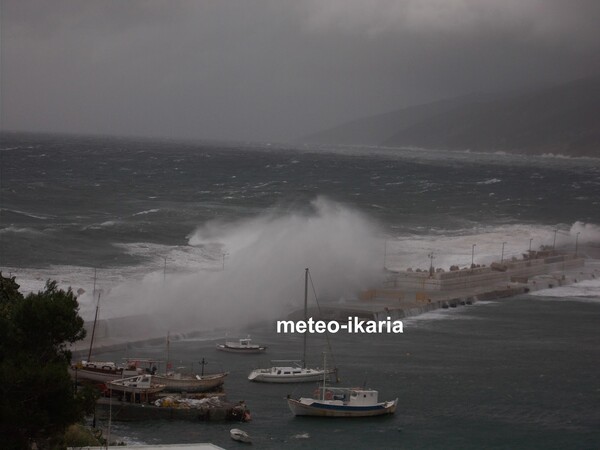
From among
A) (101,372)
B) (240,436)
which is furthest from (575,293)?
(240,436)

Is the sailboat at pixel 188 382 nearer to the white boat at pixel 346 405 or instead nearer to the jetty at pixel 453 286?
the white boat at pixel 346 405

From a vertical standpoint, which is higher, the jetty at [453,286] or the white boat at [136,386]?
the jetty at [453,286]

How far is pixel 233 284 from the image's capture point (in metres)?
44.7

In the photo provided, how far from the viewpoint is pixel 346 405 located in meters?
26.8

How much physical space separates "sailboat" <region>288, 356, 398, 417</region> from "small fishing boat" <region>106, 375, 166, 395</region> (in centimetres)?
364

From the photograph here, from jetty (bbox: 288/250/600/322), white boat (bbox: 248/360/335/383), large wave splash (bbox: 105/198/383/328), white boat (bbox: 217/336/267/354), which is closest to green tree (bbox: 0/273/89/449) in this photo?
white boat (bbox: 248/360/335/383)

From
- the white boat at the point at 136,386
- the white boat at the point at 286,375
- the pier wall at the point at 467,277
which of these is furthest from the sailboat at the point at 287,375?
the pier wall at the point at 467,277

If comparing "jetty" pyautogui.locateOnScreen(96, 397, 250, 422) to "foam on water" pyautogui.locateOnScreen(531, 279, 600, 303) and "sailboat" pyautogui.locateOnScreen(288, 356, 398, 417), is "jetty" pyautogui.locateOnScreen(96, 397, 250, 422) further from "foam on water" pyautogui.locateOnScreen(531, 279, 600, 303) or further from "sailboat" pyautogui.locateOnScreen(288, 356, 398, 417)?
"foam on water" pyautogui.locateOnScreen(531, 279, 600, 303)

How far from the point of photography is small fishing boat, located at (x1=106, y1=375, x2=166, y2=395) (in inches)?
1070

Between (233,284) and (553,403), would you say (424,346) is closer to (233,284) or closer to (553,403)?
(553,403)

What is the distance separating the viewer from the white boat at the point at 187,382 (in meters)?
28.2

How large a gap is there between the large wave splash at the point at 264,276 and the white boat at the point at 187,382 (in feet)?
31.4

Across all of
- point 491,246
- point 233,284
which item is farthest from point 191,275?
point 491,246

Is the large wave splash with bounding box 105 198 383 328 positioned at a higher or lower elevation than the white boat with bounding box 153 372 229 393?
higher
